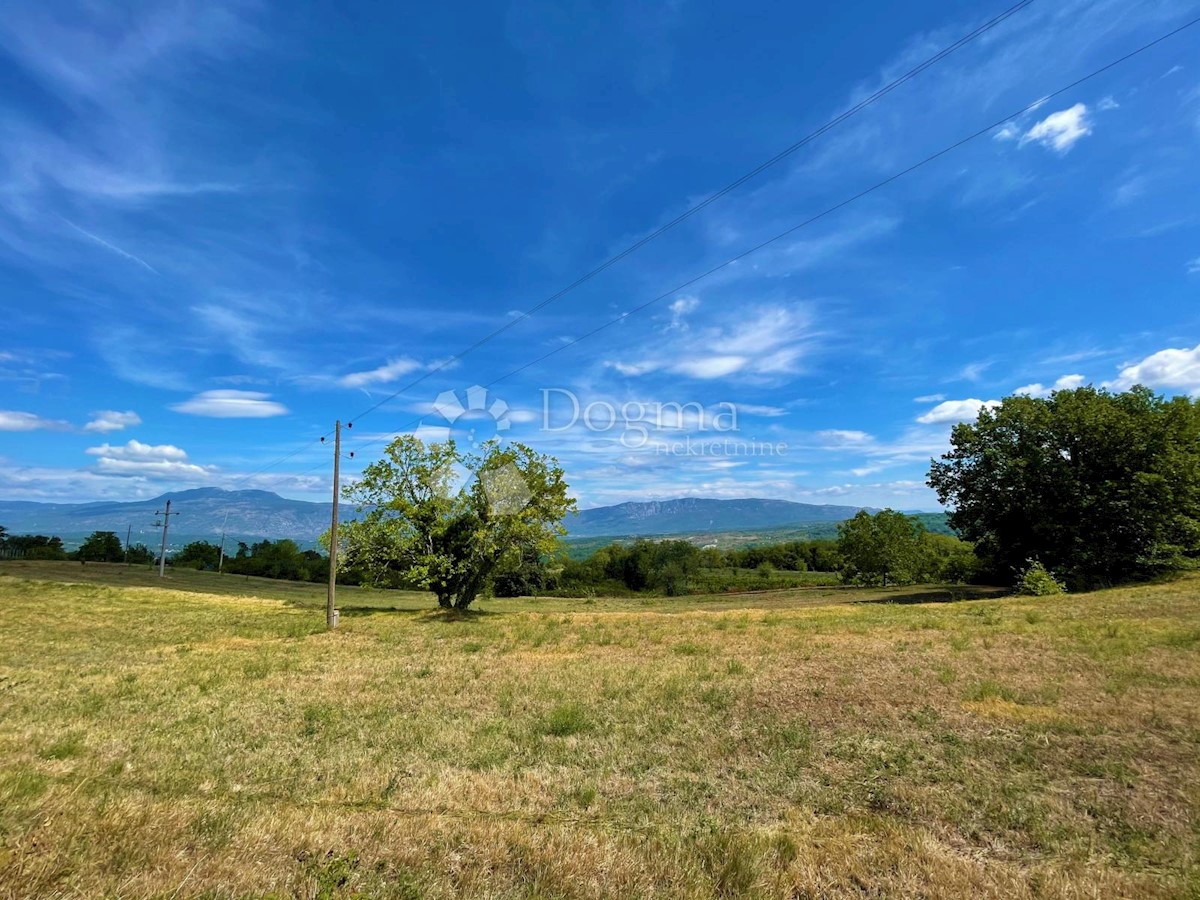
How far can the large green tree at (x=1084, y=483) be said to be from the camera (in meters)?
38.3

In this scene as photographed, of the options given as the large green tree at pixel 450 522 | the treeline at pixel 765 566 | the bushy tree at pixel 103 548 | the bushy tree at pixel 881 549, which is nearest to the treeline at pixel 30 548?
the bushy tree at pixel 103 548

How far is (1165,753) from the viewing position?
27.3ft

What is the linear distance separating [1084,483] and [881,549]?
35.9 metres

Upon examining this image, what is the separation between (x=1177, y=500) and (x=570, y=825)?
49527 millimetres

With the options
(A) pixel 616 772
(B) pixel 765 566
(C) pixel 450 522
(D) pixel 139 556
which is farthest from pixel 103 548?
(A) pixel 616 772

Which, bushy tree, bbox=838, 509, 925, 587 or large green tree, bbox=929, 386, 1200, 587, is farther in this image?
bushy tree, bbox=838, 509, 925, 587

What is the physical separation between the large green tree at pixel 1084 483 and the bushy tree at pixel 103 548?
443ft

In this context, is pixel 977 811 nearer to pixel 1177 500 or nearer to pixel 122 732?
pixel 122 732

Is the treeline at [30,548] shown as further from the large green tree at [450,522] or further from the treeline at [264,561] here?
the large green tree at [450,522]

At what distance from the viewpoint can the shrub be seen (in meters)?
38.7

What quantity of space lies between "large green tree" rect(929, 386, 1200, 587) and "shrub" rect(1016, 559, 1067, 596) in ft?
8.23

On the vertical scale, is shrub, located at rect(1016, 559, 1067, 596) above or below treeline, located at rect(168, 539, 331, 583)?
below

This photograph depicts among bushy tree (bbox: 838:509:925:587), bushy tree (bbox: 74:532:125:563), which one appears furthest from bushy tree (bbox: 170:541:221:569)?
bushy tree (bbox: 838:509:925:587)

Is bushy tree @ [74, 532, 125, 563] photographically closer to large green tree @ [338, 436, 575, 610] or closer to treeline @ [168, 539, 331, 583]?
treeline @ [168, 539, 331, 583]
